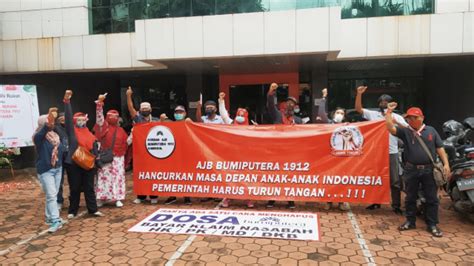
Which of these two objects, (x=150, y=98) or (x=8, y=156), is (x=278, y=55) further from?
(x=150, y=98)

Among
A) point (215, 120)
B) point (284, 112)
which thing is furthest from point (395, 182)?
point (215, 120)

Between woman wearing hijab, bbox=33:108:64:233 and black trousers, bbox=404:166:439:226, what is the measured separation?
4.60m

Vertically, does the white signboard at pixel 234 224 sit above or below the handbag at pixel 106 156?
below

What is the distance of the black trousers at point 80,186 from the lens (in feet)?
18.1

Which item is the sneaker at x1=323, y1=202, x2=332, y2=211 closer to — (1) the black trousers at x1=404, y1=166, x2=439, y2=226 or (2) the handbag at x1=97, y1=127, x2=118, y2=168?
(1) the black trousers at x1=404, y1=166, x2=439, y2=226

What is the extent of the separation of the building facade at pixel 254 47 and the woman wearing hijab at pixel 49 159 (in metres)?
4.16

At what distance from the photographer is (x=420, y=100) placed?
14.0 meters

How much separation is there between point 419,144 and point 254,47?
4537 millimetres

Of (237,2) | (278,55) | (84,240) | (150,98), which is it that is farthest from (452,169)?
(150,98)

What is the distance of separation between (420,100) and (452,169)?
9.72m

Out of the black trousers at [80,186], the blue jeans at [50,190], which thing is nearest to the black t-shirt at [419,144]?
the black trousers at [80,186]

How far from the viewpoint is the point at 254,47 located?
823 centimetres

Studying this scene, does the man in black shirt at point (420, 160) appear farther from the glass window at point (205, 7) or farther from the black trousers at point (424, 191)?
the glass window at point (205, 7)

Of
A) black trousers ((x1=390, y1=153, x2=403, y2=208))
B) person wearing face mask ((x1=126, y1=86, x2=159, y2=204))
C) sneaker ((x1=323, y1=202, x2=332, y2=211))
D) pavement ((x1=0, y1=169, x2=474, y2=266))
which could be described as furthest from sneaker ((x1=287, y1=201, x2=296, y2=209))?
person wearing face mask ((x1=126, y1=86, x2=159, y2=204))
